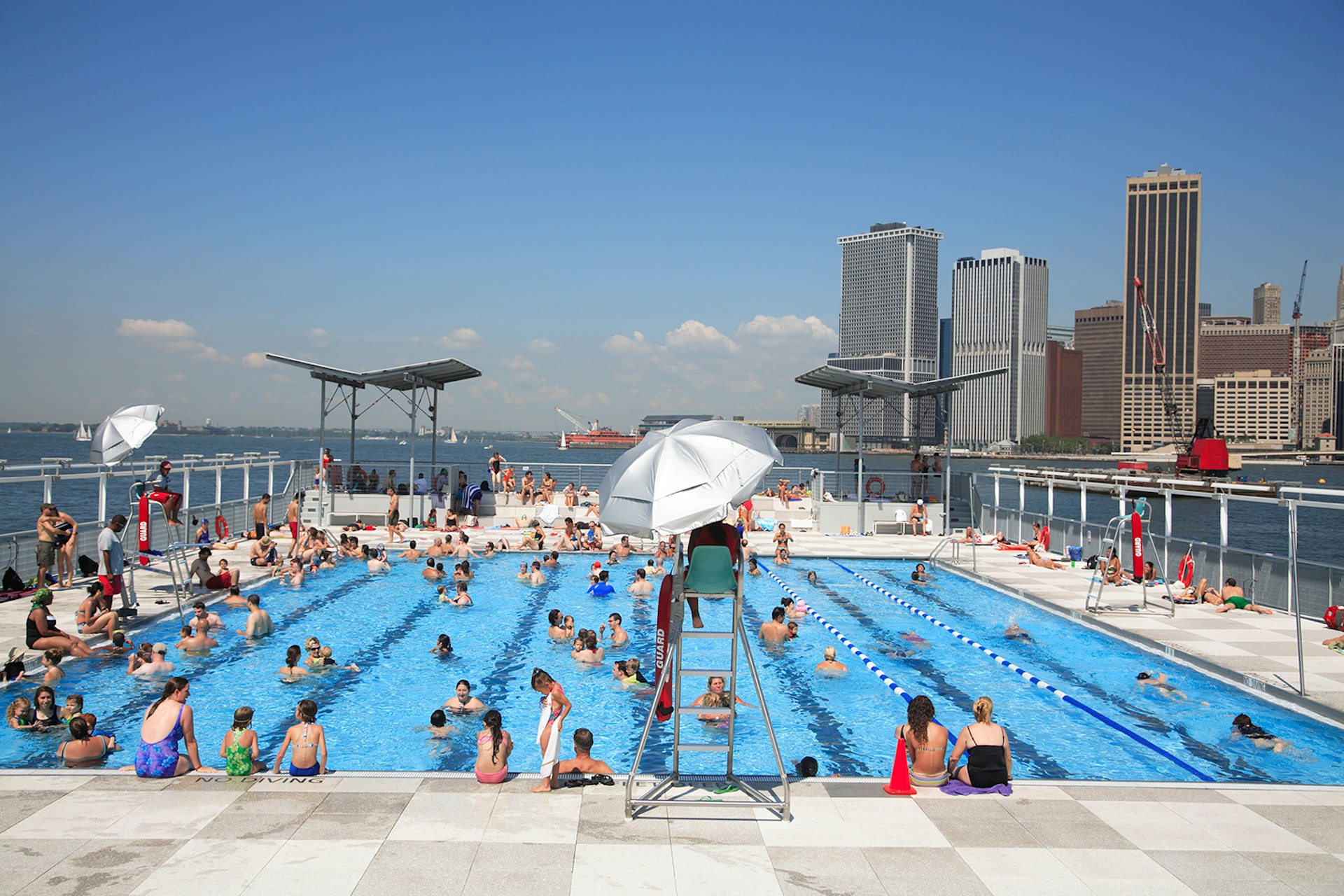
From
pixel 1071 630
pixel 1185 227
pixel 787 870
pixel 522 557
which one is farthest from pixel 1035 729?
pixel 1185 227

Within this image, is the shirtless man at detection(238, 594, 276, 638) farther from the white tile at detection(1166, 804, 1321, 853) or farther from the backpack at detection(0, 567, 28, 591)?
the white tile at detection(1166, 804, 1321, 853)

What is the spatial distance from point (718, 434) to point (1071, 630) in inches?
437

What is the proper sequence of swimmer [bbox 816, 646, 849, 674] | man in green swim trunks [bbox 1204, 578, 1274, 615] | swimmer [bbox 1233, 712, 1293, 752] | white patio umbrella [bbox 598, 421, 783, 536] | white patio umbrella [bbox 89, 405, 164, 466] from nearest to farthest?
1. white patio umbrella [bbox 598, 421, 783, 536]
2. swimmer [bbox 1233, 712, 1293, 752]
3. swimmer [bbox 816, 646, 849, 674]
4. white patio umbrella [bbox 89, 405, 164, 466]
5. man in green swim trunks [bbox 1204, 578, 1274, 615]

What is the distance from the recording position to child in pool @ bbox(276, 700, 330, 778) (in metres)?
7.02

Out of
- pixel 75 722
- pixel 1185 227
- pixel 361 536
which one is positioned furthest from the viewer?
pixel 1185 227

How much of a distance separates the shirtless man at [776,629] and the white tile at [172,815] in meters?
9.07

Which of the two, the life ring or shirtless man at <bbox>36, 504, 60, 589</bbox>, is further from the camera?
the life ring

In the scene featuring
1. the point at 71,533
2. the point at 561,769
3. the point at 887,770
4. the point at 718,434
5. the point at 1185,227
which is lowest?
the point at 887,770

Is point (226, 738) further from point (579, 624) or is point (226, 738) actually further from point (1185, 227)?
point (1185, 227)

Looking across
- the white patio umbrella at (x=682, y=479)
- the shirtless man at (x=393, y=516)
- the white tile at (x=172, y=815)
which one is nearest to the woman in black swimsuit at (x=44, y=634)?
the white tile at (x=172, y=815)

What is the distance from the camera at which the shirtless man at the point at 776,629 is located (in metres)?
14.2

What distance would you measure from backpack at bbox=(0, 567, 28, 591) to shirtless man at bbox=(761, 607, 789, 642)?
1219cm

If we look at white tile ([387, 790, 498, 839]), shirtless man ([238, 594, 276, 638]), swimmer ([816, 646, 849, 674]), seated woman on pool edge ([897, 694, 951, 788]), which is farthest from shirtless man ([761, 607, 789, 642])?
white tile ([387, 790, 498, 839])

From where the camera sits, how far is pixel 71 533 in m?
15.5
